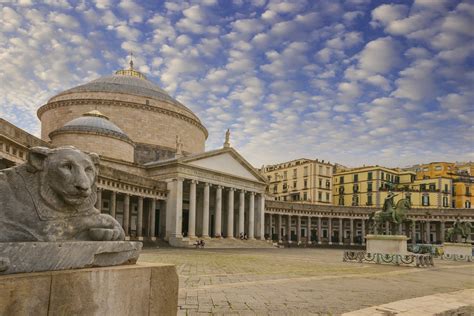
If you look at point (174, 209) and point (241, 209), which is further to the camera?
point (241, 209)

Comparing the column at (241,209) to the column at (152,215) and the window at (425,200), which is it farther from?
the window at (425,200)

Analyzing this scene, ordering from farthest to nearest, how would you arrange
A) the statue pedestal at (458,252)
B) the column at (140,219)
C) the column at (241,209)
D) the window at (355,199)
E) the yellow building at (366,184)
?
1. the window at (355,199)
2. the yellow building at (366,184)
3. the column at (241,209)
4. the column at (140,219)
5. the statue pedestal at (458,252)

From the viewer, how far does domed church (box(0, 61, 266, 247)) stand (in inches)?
1732

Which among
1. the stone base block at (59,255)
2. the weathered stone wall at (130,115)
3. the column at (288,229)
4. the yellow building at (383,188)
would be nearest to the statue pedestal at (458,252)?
the column at (288,229)

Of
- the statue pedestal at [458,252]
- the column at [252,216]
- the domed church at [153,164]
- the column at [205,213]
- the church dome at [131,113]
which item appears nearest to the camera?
the statue pedestal at [458,252]

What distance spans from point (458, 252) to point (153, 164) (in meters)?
32.4

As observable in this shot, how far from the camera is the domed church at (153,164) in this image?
44.0 metres

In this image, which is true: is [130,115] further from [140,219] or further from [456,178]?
[456,178]

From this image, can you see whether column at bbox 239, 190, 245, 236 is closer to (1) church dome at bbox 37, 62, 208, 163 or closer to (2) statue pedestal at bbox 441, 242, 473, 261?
(1) church dome at bbox 37, 62, 208, 163

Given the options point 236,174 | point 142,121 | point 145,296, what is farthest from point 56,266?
point 142,121

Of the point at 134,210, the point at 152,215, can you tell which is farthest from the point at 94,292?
the point at 134,210

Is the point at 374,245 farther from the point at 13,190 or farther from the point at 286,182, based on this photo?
the point at 286,182

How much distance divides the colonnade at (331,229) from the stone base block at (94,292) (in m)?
63.7

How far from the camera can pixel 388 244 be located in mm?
26547
